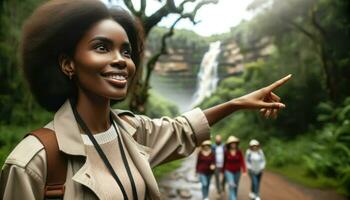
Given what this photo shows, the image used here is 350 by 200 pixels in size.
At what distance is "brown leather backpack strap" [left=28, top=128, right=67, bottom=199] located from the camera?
1355 millimetres

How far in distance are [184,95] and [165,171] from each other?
33.8m

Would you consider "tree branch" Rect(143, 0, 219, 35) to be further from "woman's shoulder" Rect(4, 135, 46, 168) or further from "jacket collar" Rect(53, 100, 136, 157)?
"woman's shoulder" Rect(4, 135, 46, 168)

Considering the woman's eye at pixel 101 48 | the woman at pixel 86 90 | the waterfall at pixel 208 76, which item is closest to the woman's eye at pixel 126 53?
the woman at pixel 86 90

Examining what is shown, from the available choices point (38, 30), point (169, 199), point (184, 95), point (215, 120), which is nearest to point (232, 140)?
point (169, 199)

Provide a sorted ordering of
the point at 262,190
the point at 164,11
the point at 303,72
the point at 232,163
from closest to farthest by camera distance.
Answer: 1. the point at 232,163
2. the point at 164,11
3. the point at 262,190
4. the point at 303,72

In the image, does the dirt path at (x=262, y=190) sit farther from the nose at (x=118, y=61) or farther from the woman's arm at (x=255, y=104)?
the nose at (x=118, y=61)

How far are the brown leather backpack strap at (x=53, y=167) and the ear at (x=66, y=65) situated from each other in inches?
11.4

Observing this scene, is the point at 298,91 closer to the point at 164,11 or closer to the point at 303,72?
the point at 303,72

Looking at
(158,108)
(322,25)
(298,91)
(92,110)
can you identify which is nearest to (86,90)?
(92,110)

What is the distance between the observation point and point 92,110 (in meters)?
1.64

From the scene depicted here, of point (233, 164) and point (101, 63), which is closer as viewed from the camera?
point (101, 63)

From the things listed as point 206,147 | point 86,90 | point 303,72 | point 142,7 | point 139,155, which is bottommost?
point 303,72

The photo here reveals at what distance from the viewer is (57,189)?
1359 millimetres

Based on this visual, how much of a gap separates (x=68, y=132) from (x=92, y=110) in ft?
0.63
